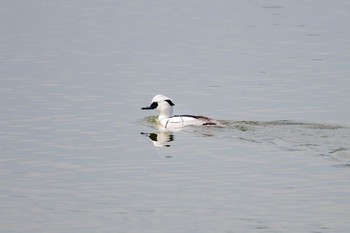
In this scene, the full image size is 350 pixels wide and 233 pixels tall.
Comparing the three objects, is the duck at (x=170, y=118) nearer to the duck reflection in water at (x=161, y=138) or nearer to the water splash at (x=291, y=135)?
the water splash at (x=291, y=135)

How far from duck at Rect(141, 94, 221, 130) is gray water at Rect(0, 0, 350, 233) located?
0.70ft

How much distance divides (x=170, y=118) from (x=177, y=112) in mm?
1141

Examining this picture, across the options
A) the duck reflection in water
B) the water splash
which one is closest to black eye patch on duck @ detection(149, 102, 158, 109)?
the duck reflection in water

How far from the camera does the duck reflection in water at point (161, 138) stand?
2140 centimetres

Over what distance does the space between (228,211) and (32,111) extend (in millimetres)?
8478

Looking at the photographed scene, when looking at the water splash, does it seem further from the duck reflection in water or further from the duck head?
the duck head

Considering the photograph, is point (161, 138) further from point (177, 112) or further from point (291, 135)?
point (291, 135)

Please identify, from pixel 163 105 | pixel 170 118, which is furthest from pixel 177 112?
pixel 170 118

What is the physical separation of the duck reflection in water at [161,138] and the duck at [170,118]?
38 centimetres

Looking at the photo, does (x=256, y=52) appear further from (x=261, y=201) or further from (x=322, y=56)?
(x=261, y=201)

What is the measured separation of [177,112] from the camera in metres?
24.6

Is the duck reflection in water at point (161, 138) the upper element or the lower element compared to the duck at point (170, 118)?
lower

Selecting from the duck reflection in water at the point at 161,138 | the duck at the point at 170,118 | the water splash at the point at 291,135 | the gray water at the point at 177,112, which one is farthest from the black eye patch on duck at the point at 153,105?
the water splash at the point at 291,135

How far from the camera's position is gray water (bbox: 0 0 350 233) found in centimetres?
1638
